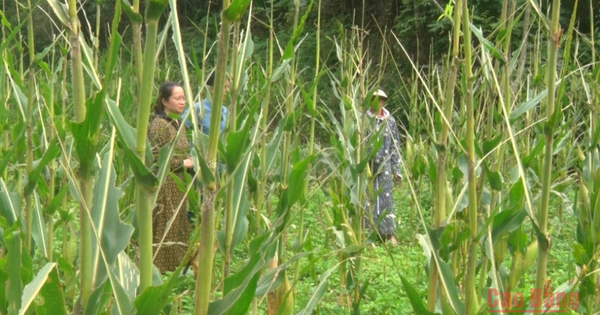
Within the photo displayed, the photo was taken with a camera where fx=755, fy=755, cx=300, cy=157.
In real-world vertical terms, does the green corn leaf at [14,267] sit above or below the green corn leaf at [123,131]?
below

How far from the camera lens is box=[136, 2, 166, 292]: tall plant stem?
3.34ft

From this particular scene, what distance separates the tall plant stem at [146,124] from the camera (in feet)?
3.34

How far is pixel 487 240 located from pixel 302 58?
35.2 feet

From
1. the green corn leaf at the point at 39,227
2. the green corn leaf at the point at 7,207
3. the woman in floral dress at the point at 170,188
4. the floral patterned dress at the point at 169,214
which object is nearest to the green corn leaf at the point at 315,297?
the green corn leaf at the point at 39,227

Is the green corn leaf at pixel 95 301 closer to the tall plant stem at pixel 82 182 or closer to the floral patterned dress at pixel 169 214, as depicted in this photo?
the tall plant stem at pixel 82 182

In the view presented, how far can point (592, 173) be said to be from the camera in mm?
2410

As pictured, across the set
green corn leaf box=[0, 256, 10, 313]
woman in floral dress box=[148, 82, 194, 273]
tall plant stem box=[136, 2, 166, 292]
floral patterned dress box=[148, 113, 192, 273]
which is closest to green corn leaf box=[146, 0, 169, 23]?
tall plant stem box=[136, 2, 166, 292]

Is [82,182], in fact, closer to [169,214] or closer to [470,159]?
[470,159]

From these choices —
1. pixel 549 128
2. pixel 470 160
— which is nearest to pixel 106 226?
pixel 470 160

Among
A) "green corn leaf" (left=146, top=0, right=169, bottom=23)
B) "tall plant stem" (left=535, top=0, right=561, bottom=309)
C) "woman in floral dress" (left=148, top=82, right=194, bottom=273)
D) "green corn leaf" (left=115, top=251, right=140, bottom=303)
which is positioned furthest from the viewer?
"woman in floral dress" (left=148, top=82, right=194, bottom=273)

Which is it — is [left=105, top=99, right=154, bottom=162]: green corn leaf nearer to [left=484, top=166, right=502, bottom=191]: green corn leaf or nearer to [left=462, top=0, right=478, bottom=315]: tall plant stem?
[left=462, top=0, right=478, bottom=315]: tall plant stem

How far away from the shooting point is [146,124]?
40.6 inches

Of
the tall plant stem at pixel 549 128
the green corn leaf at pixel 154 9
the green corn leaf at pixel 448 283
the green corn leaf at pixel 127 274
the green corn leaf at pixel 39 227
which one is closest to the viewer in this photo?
the green corn leaf at pixel 154 9

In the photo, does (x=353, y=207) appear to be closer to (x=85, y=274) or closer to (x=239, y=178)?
(x=239, y=178)
